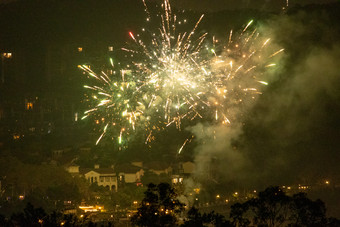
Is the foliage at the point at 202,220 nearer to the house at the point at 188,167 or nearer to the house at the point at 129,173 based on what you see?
the house at the point at 129,173

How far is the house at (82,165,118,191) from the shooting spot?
935 cm

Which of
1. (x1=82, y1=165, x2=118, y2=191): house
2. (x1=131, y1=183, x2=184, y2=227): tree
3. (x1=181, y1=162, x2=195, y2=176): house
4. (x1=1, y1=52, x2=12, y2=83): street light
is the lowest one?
(x1=131, y1=183, x2=184, y2=227): tree

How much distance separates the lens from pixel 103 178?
943 cm

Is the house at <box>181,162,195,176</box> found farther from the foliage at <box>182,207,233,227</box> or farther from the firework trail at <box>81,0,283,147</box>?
the foliage at <box>182,207,233,227</box>

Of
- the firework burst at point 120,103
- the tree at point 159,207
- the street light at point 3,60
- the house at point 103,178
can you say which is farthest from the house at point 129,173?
the street light at point 3,60

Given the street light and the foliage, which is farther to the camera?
the street light

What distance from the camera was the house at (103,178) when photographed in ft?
30.7

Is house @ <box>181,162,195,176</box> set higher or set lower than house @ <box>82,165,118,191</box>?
higher

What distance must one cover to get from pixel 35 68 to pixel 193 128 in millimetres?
7437

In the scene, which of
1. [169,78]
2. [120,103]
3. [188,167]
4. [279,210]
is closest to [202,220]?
[279,210]

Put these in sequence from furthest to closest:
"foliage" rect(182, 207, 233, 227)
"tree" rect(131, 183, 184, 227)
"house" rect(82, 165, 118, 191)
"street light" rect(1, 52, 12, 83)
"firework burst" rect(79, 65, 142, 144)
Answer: "street light" rect(1, 52, 12, 83), "house" rect(82, 165, 118, 191), "firework burst" rect(79, 65, 142, 144), "tree" rect(131, 183, 184, 227), "foliage" rect(182, 207, 233, 227)

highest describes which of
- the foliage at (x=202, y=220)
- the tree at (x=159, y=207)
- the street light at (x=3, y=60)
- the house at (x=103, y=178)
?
the street light at (x=3, y=60)

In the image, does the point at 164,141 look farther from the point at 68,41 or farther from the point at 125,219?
the point at 68,41

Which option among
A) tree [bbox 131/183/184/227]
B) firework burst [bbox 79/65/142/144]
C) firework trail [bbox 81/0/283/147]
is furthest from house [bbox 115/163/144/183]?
tree [bbox 131/183/184/227]
